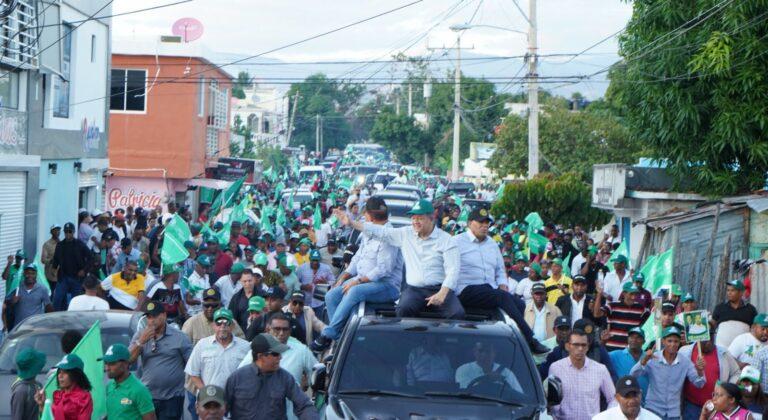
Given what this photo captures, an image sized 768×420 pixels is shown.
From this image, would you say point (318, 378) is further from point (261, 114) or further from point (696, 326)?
point (261, 114)

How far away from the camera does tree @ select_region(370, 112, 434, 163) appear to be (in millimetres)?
85812

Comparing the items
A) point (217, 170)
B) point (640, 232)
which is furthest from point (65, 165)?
point (217, 170)

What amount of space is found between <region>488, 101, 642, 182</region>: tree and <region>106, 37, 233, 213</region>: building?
46.7ft

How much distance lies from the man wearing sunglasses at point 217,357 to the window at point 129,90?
3077cm

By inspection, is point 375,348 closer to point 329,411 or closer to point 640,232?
point 329,411

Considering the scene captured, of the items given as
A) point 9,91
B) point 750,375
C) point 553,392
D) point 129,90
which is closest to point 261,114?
point 129,90

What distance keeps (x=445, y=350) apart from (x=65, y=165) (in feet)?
68.3

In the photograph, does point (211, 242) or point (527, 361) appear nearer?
point (527, 361)

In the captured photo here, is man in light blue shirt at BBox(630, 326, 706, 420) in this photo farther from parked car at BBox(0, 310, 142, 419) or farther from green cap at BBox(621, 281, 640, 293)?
parked car at BBox(0, 310, 142, 419)

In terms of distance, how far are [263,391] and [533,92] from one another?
982 inches

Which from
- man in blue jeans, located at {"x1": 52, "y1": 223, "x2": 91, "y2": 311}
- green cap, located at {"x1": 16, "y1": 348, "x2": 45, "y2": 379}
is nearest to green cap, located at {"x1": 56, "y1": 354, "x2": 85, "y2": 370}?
green cap, located at {"x1": 16, "y1": 348, "x2": 45, "y2": 379}

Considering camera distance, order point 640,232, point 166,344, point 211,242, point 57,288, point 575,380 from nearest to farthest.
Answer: point 575,380
point 166,344
point 57,288
point 211,242
point 640,232

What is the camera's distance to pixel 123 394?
8.77 m

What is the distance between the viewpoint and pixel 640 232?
27.3 m
